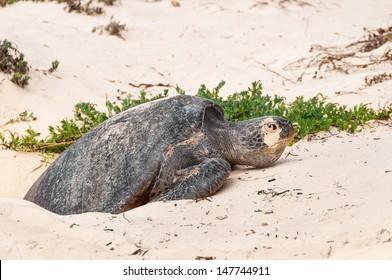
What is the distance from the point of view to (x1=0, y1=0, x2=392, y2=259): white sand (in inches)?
95.9

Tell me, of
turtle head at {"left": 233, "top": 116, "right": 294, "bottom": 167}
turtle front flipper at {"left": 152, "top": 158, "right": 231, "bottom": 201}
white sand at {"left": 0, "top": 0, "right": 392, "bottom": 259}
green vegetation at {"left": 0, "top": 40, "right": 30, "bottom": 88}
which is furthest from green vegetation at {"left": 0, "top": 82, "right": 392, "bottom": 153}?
turtle front flipper at {"left": 152, "top": 158, "right": 231, "bottom": 201}

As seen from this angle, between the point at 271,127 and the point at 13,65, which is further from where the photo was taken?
the point at 13,65

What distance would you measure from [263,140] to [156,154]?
2.08ft

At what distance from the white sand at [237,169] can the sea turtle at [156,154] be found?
0.17 meters

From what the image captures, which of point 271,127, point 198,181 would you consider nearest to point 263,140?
point 271,127

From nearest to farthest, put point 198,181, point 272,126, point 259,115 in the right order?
1. point 198,181
2. point 272,126
3. point 259,115

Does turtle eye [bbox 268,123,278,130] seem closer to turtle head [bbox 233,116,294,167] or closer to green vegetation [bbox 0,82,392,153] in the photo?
turtle head [bbox 233,116,294,167]

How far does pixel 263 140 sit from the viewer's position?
3.79 m

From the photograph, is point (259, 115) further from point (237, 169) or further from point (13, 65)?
point (13, 65)

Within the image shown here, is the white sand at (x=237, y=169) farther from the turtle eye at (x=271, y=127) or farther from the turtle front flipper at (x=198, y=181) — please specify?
the turtle eye at (x=271, y=127)

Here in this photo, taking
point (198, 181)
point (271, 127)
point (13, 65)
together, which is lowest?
point (13, 65)

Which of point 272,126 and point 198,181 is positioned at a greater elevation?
point 272,126

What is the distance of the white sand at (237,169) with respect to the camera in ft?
7.99

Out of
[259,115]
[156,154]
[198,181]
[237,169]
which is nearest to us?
[198,181]
